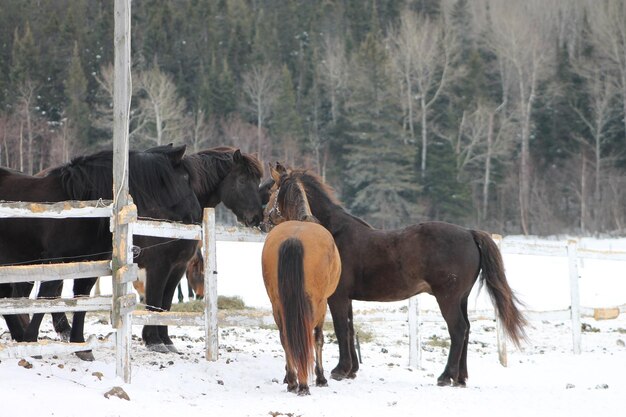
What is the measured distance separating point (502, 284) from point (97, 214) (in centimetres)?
397

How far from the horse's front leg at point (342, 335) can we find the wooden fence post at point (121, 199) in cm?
222

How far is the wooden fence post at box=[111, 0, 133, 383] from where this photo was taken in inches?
259

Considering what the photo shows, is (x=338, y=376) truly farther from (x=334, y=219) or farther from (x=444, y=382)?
(x=334, y=219)

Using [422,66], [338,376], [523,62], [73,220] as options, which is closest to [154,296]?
[73,220]

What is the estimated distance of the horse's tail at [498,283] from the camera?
322 inches

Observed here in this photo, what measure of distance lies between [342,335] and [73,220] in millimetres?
2770

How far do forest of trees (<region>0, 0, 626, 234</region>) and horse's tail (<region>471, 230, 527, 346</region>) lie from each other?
3278 centimetres

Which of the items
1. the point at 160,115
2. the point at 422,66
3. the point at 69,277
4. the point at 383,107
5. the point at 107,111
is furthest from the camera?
the point at 422,66

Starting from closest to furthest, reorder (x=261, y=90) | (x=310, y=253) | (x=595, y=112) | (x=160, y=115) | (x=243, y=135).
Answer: (x=310, y=253), (x=160, y=115), (x=243, y=135), (x=595, y=112), (x=261, y=90)

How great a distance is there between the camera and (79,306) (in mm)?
6617

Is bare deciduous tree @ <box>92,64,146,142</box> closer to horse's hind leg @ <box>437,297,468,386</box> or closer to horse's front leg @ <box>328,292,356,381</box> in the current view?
horse's front leg @ <box>328,292,356,381</box>

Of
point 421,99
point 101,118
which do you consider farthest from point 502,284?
point 421,99

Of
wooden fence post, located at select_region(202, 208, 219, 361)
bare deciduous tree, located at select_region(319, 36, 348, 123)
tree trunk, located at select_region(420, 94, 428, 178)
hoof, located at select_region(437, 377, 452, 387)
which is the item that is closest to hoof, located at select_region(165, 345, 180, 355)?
wooden fence post, located at select_region(202, 208, 219, 361)

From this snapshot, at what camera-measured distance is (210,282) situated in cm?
847
